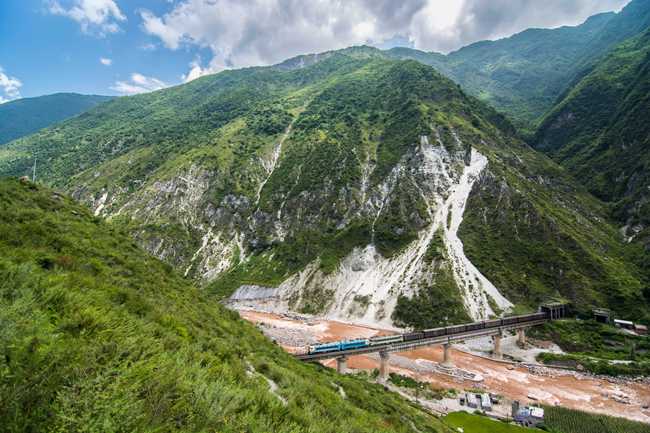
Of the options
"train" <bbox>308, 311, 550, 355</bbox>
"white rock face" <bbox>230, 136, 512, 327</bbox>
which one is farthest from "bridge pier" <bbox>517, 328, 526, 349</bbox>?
"white rock face" <bbox>230, 136, 512, 327</bbox>

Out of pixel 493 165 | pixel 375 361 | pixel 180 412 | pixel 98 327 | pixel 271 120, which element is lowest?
pixel 375 361

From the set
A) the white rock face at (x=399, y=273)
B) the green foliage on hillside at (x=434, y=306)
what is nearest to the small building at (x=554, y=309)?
the white rock face at (x=399, y=273)

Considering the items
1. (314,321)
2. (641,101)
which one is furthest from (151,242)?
(641,101)

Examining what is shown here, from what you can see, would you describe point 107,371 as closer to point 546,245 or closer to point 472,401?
point 472,401

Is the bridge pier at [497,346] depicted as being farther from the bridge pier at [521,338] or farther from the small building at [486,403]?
the small building at [486,403]

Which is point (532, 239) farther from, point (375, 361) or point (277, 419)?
point (277, 419)

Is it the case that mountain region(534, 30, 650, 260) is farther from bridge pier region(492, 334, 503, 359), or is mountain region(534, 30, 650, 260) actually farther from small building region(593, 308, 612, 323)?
bridge pier region(492, 334, 503, 359)

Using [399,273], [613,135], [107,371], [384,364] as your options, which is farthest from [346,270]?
[613,135]

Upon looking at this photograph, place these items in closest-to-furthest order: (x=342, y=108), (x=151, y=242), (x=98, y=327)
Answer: (x=98, y=327) → (x=151, y=242) → (x=342, y=108)
